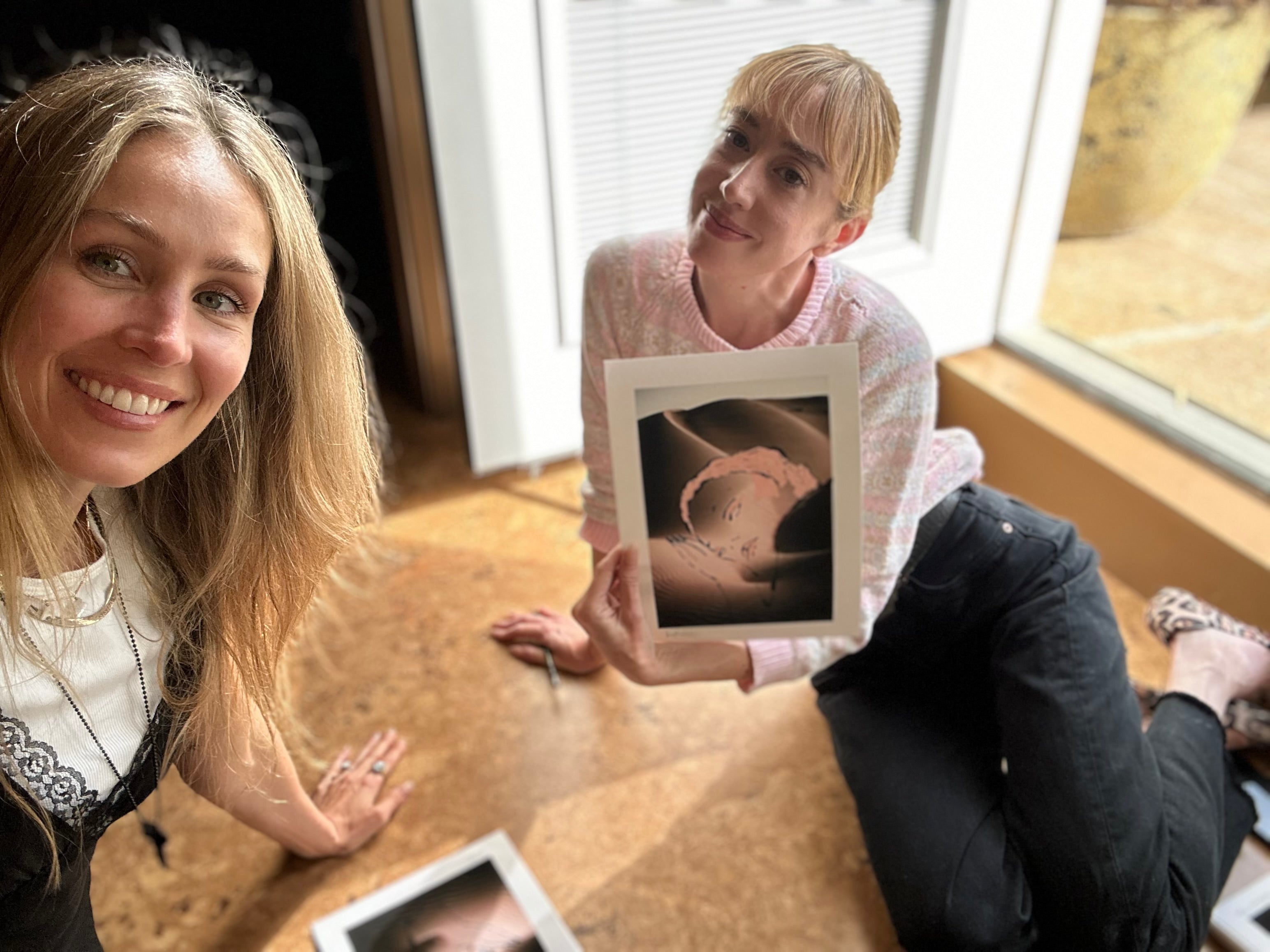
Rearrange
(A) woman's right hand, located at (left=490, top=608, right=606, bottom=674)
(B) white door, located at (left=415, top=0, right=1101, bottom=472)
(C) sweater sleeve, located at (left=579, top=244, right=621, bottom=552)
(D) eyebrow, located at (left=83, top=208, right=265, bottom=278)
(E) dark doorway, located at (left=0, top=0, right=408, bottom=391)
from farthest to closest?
(E) dark doorway, located at (left=0, top=0, right=408, bottom=391) < (A) woman's right hand, located at (left=490, top=608, right=606, bottom=674) < (B) white door, located at (left=415, top=0, right=1101, bottom=472) < (C) sweater sleeve, located at (left=579, top=244, right=621, bottom=552) < (D) eyebrow, located at (left=83, top=208, right=265, bottom=278)

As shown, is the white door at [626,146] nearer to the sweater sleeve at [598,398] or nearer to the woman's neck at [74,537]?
the sweater sleeve at [598,398]

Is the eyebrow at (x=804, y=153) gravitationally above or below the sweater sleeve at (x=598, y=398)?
above

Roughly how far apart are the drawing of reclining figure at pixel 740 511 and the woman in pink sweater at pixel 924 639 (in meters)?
0.04

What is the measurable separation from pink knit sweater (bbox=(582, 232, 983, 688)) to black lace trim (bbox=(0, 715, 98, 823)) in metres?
0.42

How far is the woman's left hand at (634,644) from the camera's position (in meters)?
0.83

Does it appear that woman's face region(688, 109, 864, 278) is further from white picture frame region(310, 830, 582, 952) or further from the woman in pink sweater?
white picture frame region(310, 830, 582, 952)

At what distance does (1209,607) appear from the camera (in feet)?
4.16

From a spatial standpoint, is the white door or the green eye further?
the white door

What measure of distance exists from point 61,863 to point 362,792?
16.2 inches

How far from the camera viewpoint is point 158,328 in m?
0.61

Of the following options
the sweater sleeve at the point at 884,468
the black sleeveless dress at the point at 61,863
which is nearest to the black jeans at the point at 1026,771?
the sweater sleeve at the point at 884,468

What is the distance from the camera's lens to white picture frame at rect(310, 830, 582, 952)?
3.31 ft

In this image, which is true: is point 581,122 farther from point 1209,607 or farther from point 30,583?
point 1209,607

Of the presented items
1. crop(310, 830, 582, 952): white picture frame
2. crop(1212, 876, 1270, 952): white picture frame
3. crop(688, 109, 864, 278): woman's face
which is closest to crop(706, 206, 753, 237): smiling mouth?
crop(688, 109, 864, 278): woman's face
